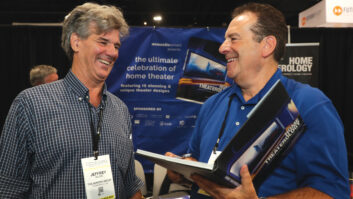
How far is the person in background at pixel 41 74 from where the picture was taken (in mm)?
3436

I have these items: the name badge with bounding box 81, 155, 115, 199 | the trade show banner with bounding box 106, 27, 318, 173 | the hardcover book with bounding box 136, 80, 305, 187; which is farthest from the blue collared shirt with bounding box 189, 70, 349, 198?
the trade show banner with bounding box 106, 27, 318, 173

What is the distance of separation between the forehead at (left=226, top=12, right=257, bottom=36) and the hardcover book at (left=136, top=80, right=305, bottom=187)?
0.57 meters

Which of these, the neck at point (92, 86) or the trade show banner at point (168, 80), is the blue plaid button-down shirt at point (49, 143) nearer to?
the neck at point (92, 86)

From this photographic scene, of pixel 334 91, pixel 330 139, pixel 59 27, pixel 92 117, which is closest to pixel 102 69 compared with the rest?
pixel 92 117

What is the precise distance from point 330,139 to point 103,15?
1300mm

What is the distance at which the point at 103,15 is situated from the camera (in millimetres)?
1560

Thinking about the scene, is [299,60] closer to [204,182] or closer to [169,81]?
[169,81]

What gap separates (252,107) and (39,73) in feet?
9.80

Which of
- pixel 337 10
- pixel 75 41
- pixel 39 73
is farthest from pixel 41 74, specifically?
pixel 337 10

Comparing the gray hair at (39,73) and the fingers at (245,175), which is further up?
the gray hair at (39,73)

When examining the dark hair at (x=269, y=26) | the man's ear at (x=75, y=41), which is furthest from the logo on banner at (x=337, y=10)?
the man's ear at (x=75, y=41)

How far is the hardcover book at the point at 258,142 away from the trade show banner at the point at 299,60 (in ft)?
8.50

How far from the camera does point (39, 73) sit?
3.44 metres

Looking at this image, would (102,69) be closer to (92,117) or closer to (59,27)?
(92,117)
